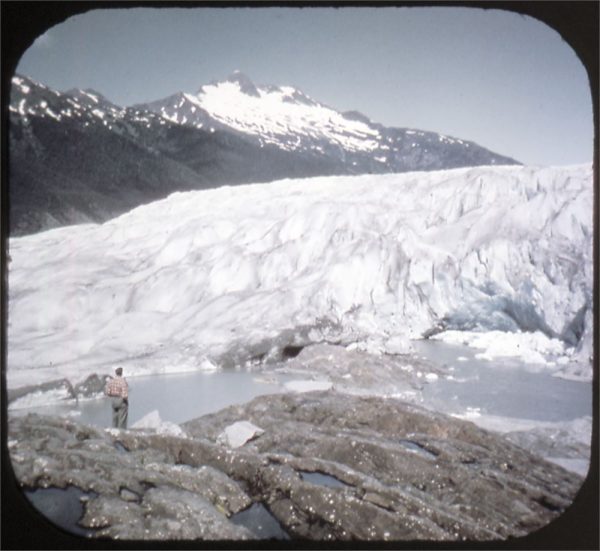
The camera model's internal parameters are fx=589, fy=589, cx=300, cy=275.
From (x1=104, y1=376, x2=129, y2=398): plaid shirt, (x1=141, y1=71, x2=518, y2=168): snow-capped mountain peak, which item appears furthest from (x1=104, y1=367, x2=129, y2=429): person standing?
(x1=141, y1=71, x2=518, y2=168): snow-capped mountain peak

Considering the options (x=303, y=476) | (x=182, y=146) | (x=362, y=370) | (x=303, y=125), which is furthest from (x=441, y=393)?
(x=182, y=146)

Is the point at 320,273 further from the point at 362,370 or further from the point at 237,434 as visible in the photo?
→ the point at 237,434

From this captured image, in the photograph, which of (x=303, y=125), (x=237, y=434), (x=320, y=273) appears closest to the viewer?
(x=237, y=434)

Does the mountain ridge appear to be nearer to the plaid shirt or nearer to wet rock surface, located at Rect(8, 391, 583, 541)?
the plaid shirt

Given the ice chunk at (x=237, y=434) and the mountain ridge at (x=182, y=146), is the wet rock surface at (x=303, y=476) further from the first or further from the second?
the mountain ridge at (x=182, y=146)

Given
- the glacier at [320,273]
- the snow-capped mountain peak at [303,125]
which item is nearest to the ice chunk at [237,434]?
the glacier at [320,273]

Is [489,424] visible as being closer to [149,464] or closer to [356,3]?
[149,464]
